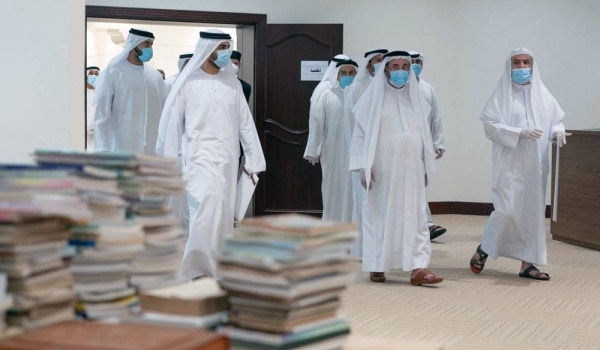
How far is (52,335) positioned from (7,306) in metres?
0.10

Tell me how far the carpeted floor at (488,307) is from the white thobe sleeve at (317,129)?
1.54m

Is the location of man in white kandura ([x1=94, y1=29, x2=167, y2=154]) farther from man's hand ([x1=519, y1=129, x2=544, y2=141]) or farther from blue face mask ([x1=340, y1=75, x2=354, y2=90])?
man's hand ([x1=519, y1=129, x2=544, y2=141])

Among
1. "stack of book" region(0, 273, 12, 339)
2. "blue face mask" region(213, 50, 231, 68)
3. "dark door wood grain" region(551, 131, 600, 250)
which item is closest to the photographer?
"stack of book" region(0, 273, 12, 339)

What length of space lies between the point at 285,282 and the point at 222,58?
185 inches

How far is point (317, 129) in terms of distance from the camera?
9039 mm

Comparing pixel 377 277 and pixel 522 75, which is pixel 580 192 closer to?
pixel 522 75

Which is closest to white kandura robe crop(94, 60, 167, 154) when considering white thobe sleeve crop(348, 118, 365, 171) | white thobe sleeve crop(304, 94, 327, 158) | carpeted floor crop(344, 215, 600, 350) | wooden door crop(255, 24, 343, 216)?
white thobe sleeve crop(304, 94, 327, 158)

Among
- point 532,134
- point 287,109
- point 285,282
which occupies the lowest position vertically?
point 285,282

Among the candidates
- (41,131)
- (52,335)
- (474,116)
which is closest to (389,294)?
(41,131)

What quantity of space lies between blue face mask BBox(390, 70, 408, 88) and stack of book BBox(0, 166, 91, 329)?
513 centimetres

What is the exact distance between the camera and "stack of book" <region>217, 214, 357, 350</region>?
1809 millimetres

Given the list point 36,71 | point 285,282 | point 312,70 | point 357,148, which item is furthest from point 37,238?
point 312,70

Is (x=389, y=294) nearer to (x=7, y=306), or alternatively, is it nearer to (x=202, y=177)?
(x=202, y=177)

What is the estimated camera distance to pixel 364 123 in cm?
701
